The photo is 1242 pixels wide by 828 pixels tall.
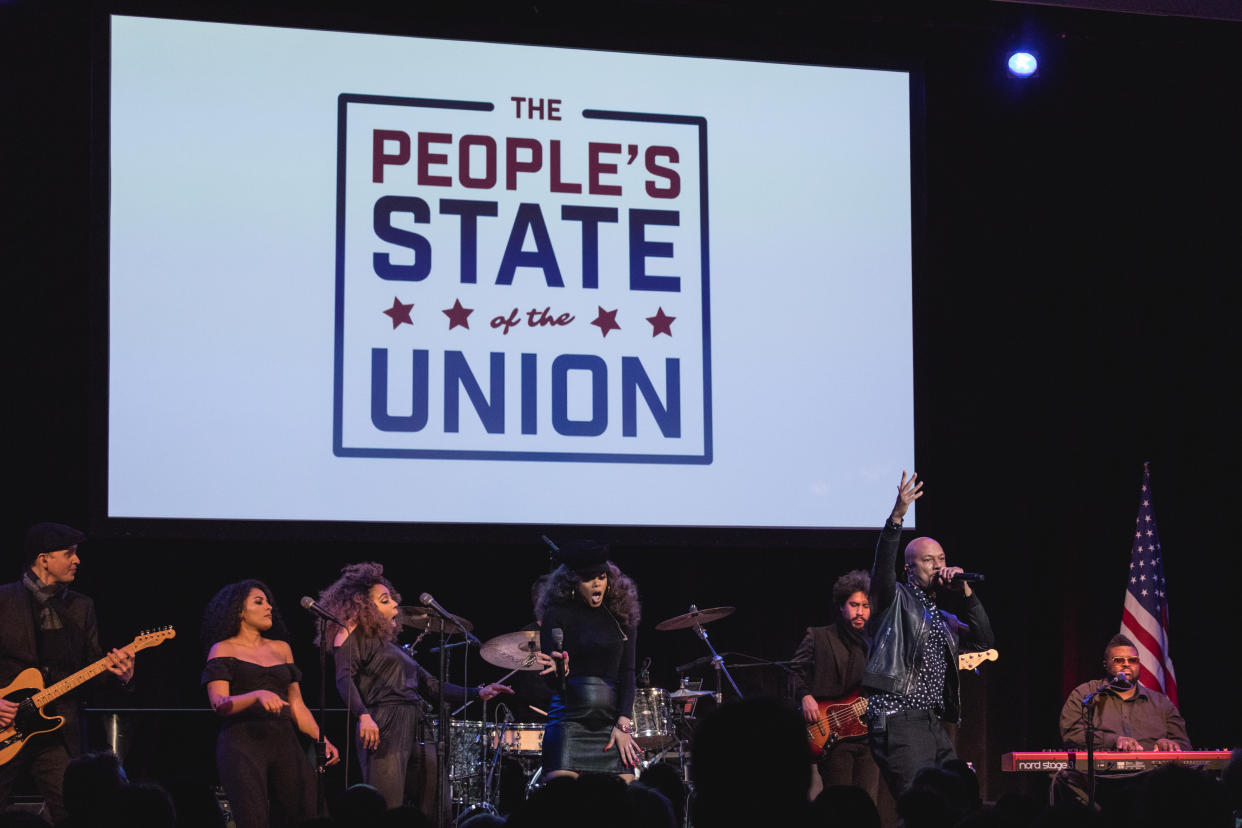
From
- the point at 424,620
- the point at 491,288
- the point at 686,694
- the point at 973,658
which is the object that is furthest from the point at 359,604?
the point at 973,658

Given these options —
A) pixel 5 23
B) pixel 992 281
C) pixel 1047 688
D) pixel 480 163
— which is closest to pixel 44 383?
pixel 5 23

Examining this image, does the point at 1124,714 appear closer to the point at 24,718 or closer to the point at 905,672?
the point at 905,672

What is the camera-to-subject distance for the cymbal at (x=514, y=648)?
26.2ft

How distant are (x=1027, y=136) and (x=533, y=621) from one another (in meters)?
4.82

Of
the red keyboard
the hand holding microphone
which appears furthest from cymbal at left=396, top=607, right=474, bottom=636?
the red keyboard

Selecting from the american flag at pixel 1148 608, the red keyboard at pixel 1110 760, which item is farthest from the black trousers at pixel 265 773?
the american flag at pixel 1148 608

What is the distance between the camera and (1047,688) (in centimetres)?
945

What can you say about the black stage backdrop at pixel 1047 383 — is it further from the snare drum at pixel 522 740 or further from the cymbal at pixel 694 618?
the cymbal at pixel 694 618

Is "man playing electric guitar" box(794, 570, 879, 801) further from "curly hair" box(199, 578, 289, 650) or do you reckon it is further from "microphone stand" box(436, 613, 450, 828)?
"curly hair" box(199, 578, 289, 650)

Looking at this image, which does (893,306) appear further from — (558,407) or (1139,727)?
(1139,727)

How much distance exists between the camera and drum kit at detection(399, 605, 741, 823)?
8000 millimetres

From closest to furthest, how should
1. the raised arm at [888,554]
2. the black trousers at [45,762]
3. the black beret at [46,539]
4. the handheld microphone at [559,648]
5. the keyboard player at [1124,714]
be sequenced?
the raised arm at [888,554] < the handheld microphone at [559,648] < the black trousers at [45,762] < the black beret at [46,539] < the keyboard player at [1124,714]

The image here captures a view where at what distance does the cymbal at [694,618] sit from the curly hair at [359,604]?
1.68 metres

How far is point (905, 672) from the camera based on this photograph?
6.15 meters
